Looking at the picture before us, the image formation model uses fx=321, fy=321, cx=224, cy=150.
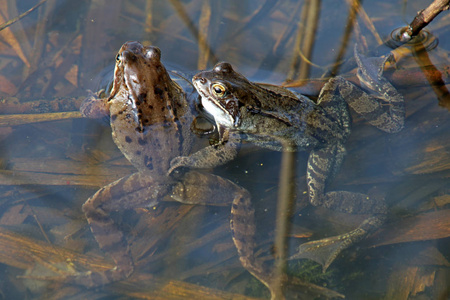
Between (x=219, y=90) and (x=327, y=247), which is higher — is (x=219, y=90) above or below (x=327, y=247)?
above

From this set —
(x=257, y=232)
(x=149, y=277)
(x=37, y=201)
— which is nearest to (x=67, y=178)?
(x=37, y=201)

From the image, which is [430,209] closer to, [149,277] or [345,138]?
[345,138]

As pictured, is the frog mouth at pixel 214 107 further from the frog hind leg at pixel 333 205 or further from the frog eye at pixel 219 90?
the frog hind leg at pixel 333 205

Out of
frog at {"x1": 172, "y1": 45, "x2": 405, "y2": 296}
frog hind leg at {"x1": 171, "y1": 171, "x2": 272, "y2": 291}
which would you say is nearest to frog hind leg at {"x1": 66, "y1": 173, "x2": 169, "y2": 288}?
frog hind leg at {"x1": 171, "y1": 171, "x2": 272, "y2": 291}

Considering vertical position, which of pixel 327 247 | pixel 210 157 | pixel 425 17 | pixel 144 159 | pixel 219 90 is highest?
pixel 425 17

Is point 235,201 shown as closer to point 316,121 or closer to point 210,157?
point 210,157

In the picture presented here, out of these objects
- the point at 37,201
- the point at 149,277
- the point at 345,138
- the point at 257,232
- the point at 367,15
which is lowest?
the point at 149,277

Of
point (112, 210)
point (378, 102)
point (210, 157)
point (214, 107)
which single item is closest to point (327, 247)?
point (210, 157)
